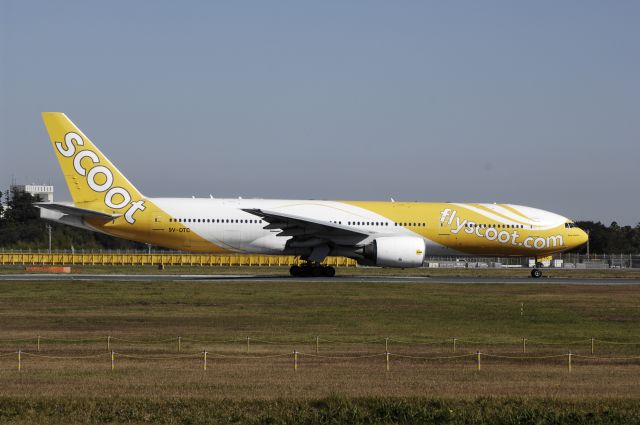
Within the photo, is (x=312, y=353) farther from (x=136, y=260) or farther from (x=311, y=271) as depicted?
(x=136, y=260)

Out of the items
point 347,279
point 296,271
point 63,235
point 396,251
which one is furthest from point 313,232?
point 63,235

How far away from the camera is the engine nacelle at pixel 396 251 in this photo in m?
51.1

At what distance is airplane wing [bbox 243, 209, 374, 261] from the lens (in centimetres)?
5051

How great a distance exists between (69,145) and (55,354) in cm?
3018

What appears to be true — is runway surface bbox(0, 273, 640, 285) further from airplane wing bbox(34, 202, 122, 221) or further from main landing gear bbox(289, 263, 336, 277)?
airplane wing bbox(34, 202, 122, 221)

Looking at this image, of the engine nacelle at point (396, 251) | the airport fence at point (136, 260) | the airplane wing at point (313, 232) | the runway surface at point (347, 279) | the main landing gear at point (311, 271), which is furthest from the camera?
the airport fence at point (136, 260)

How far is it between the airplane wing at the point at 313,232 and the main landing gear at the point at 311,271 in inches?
55.8

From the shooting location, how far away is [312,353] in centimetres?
2559

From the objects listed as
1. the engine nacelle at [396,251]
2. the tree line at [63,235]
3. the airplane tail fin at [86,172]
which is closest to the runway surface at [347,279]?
the engine nacelle at [396,251]

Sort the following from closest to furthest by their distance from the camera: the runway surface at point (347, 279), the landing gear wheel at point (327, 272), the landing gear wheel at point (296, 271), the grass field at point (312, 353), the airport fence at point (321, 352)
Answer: the grass field at point (312, 353)
the airport fence at point (321, 352)
the runway surface at point (347, 279)
the landing gear wheel at point (296, 271)
the landing gear wheel at point (327, 272)

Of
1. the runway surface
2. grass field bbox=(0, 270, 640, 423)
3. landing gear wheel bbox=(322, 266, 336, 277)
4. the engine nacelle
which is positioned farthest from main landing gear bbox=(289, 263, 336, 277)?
grass field bbox=(0, 270, 640, 423)

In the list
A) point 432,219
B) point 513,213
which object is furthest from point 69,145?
point 513,213

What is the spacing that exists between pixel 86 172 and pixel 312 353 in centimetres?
3094

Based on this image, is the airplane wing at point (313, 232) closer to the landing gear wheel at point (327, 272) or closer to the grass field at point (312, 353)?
the landing gear wheel at point (327, 272)
